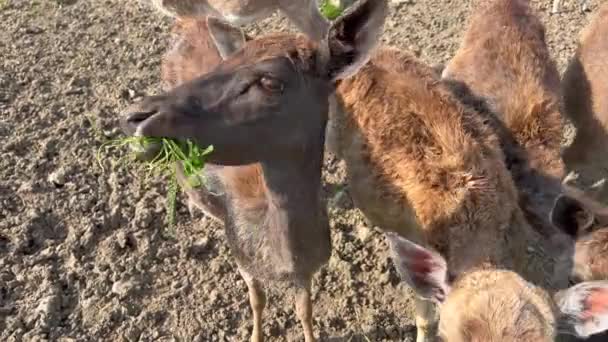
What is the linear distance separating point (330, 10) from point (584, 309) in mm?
5330

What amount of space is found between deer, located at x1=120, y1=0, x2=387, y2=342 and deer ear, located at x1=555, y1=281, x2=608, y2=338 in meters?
1.47

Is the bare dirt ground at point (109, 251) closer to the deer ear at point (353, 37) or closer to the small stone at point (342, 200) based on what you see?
the small stone at point (342, 200)

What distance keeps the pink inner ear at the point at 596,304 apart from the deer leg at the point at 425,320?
1.33 m

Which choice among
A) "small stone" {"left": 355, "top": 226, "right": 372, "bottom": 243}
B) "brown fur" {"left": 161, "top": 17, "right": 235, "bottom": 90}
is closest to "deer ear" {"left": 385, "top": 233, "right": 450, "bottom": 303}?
"small stone" {"left": 355, "top": 226, "right": 372, "bottom": 243}

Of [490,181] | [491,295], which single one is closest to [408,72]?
Answer: [490,181]

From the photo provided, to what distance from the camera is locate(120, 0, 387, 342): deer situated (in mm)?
3697

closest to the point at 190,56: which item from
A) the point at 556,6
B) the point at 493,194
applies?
the point at 493,194

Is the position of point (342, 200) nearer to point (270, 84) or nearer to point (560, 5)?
point (270, 84)

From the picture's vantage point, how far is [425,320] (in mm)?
5039

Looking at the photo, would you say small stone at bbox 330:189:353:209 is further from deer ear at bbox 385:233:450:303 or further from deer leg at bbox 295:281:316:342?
deer ear at bbox 385:233:450:303

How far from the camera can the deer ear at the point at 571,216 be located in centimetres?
432

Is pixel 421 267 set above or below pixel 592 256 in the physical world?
above

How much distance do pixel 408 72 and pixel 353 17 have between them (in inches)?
62.8

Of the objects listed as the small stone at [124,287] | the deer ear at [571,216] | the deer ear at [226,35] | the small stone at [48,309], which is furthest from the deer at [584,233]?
the small stone at [48,309]
